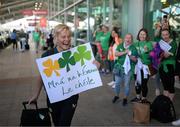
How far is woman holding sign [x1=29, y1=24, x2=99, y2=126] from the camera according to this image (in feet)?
13.0

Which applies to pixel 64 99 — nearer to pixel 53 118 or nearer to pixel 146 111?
pixel 53 118

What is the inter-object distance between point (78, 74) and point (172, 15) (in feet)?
21.3

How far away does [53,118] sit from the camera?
13.5ft

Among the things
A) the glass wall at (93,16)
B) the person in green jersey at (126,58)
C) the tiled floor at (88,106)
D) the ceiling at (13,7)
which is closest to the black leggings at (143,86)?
the person in green jersey at (126,58)

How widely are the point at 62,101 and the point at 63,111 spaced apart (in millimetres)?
127

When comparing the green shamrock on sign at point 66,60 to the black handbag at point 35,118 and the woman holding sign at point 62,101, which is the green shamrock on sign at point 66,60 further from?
the black handbag at point 35,118

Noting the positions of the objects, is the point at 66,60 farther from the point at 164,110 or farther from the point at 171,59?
the point at 171,59

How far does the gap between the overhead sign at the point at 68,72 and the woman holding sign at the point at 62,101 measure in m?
0.07

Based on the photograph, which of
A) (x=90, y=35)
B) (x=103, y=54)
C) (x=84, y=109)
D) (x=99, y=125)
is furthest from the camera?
(x=90, y=35)

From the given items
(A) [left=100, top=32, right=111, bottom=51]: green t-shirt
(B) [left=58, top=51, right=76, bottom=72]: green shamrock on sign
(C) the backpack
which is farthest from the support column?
(B) [left=58, top=51, right=76, bottom=72]: green shamrock on sign

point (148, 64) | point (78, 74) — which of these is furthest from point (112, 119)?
point (78, 74)

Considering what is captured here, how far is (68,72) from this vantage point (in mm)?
4148

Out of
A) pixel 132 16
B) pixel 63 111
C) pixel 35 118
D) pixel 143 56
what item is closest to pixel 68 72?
pixel 63 111

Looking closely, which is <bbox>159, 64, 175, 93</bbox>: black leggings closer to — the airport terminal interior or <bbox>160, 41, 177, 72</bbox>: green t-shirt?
<bbox>160, 41, 177, 72</bbox>: green t-shirt
